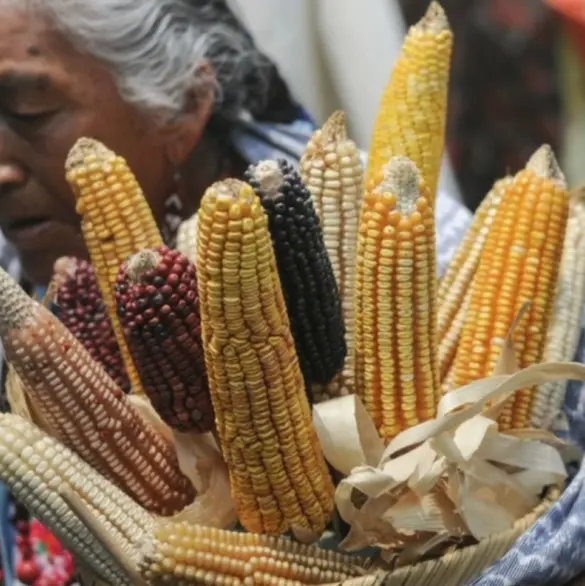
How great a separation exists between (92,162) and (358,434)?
274 mm

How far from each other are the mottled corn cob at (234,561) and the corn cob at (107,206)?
8.4 inches

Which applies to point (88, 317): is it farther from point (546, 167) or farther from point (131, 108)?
point (546, 167)

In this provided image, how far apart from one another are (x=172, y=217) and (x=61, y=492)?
42cm

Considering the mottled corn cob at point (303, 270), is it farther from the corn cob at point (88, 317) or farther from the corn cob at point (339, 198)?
the corn cob at point (88, 317)

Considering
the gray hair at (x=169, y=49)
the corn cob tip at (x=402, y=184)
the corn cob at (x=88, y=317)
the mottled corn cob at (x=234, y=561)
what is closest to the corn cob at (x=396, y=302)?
the corn cob tip at (x=402, y=184)

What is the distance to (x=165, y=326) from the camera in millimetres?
526

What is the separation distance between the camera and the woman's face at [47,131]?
757mm

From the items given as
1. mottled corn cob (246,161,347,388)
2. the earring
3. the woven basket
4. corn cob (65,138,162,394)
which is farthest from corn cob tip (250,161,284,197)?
the earring

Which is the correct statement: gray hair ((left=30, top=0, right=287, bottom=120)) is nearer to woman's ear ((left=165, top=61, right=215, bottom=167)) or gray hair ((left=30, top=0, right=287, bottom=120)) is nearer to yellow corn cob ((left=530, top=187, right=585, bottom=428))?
woman's ear ((left=165, top=61, right=215, bottom=167))

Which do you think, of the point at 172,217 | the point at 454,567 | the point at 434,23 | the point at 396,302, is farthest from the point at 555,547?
the point at 172,217

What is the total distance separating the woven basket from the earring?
1.49 feet

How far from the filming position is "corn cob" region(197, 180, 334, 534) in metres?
0.47

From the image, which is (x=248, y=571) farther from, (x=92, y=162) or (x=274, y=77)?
(x=274, y=77)

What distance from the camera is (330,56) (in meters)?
0.94
